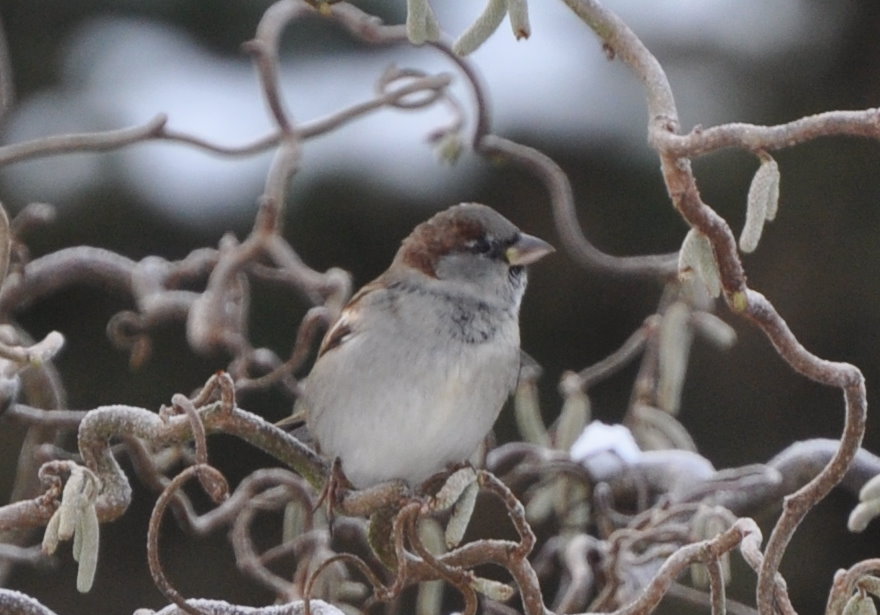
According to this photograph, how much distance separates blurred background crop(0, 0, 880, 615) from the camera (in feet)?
11.8

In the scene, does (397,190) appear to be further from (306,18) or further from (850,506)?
(850,506)

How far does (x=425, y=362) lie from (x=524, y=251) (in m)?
0.21

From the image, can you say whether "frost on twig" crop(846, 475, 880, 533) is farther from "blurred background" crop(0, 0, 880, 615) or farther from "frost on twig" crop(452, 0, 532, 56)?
"blurred background" crop(0, 0, 880, 615)

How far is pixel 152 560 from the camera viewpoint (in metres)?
1.10

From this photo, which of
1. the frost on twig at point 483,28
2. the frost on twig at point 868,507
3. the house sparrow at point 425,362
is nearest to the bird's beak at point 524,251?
the house sparrow at point 425,362

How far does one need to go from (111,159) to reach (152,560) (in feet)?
8.84

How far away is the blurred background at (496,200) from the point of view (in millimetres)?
3609

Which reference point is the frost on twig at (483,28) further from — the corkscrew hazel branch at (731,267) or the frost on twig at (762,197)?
the frost on twig at (762,197)

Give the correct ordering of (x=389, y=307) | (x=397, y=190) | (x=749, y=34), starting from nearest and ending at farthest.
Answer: (x=389, y=307) < (x=397, y=190) < (x=749, y=34)

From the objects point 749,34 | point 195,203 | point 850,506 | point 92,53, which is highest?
point 749,34

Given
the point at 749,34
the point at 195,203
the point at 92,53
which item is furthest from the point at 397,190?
the point at 749,34

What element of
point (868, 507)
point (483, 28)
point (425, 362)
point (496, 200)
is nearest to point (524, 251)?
point (425, 362)

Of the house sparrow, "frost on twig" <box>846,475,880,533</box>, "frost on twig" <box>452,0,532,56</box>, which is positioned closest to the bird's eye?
the house sparrow

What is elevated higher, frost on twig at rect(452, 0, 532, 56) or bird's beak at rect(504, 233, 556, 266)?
frost on twig at rect(452, 0, 532, 56)
